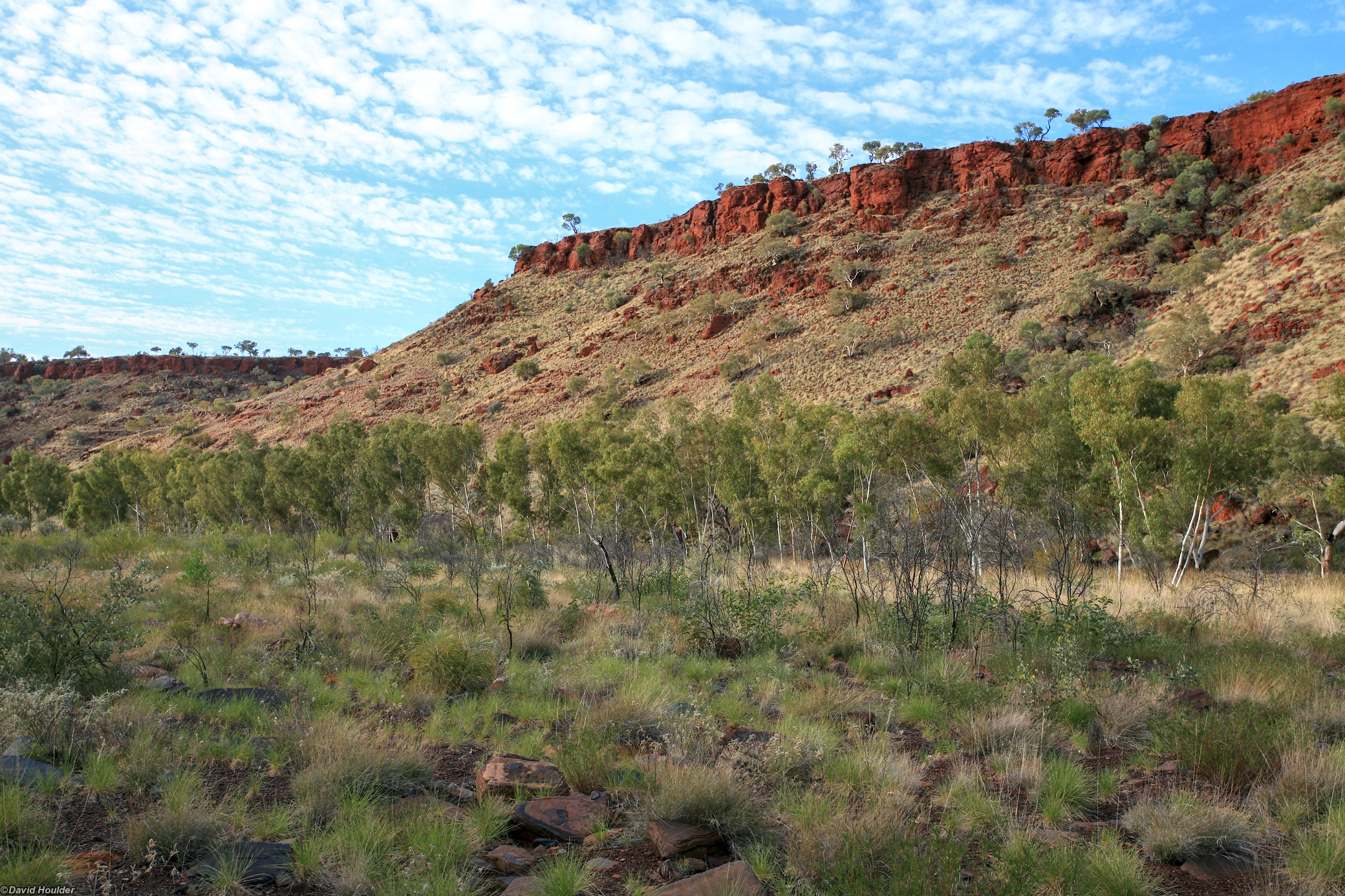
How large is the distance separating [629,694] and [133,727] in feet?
12.6

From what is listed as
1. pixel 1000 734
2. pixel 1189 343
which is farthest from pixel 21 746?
pixel 1189 343

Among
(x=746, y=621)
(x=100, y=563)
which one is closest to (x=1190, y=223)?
(x=746, y=621)

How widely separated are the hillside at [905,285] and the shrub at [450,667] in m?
36.5

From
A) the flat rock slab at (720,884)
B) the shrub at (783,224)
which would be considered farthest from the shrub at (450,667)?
the shrub at (783,224)

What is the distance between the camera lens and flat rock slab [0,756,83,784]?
13.5 feet

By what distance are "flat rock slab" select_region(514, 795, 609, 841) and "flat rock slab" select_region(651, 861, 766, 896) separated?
0.86 meters

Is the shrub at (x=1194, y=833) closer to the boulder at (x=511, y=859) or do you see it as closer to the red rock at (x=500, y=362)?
the boulder at (x=511, y=859)

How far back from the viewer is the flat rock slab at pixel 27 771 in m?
4.11

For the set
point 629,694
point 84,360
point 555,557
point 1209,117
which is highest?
point 1209,117

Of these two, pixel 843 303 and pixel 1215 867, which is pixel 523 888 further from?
pixel 843 303

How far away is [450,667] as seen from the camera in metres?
7.03

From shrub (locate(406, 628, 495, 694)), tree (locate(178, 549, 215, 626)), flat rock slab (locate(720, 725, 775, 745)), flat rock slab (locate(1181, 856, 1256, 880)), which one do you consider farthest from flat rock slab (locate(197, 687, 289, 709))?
flat rock slab (locate(1181, 856, 1256, 880))

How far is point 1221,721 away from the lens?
5195mm

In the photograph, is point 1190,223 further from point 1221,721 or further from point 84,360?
point 84,360
